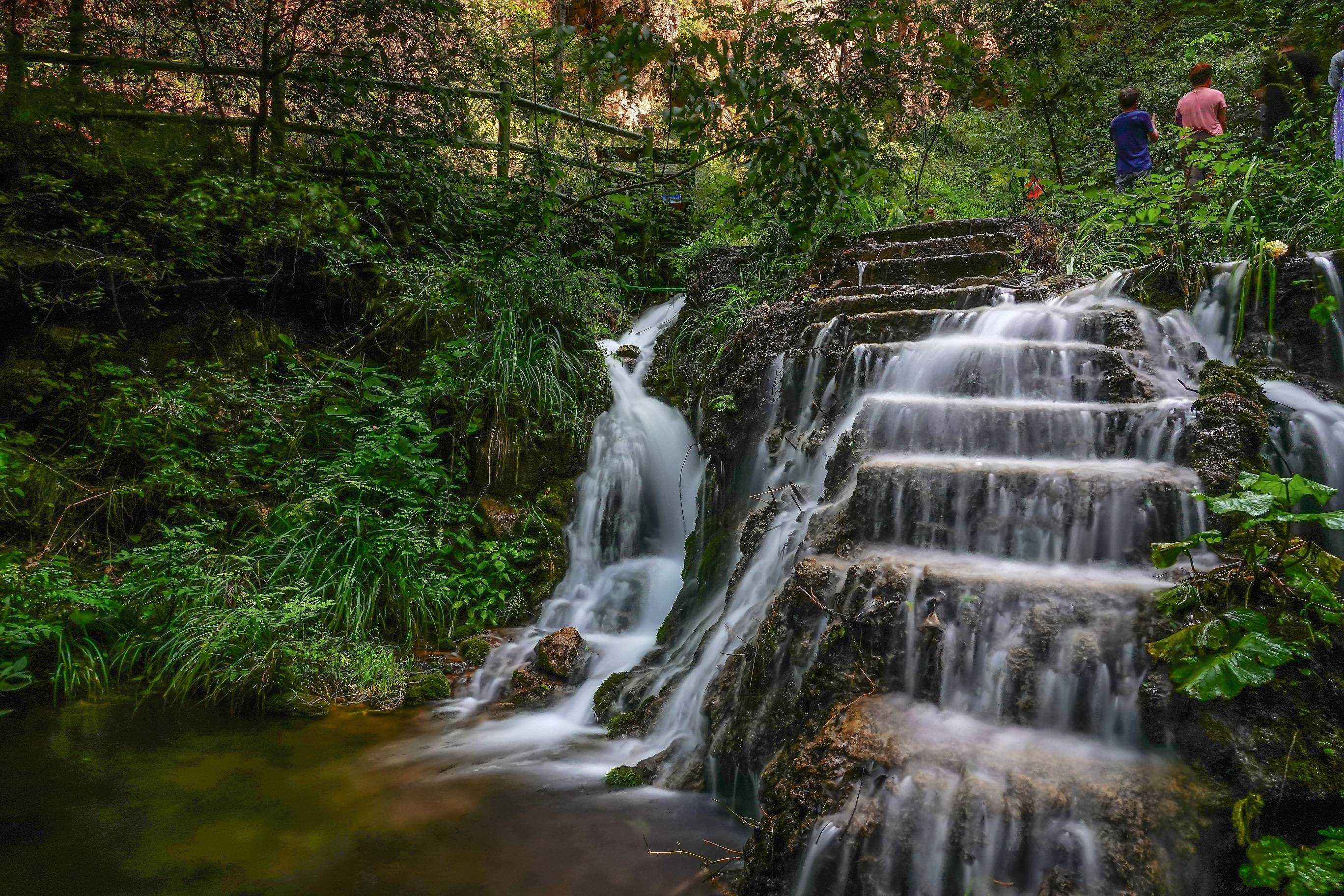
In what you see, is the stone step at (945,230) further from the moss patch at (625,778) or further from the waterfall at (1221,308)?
the moss patch at (625,778)

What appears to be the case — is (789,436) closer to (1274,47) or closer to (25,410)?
(25,410)

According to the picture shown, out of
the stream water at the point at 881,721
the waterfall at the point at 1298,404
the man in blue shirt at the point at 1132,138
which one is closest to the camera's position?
the stream water at the point at 881,721

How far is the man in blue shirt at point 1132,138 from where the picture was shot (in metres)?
6.80

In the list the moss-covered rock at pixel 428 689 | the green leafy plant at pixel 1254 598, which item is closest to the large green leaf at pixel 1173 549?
the green leafy plant at pixel 1254 598

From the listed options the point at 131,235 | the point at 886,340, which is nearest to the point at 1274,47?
the point at 886,340

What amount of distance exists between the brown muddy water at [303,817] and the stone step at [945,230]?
5.32 meters

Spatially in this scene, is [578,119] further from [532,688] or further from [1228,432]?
[1228,432]

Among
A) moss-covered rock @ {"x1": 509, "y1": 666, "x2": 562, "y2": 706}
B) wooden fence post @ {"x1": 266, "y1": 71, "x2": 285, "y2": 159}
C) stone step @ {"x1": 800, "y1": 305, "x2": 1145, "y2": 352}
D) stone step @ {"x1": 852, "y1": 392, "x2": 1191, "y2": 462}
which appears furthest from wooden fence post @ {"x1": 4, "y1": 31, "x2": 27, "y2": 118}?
stone step @ {"x1": 852, "y1": 392, "x2": 1191, "y2": 462}

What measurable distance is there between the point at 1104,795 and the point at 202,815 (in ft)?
11.0

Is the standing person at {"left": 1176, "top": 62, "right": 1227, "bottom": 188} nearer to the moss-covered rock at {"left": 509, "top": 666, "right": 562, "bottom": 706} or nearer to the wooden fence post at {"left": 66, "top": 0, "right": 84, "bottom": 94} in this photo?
the moss-covered rock at {"left": 509, "top": 666, "right": 562, "bottom": 706}

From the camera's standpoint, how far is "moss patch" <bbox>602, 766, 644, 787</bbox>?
317cm

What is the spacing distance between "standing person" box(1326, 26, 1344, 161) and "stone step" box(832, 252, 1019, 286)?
2.53 meters

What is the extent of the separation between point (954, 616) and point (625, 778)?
1693mm

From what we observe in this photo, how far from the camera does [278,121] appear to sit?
214 inches
